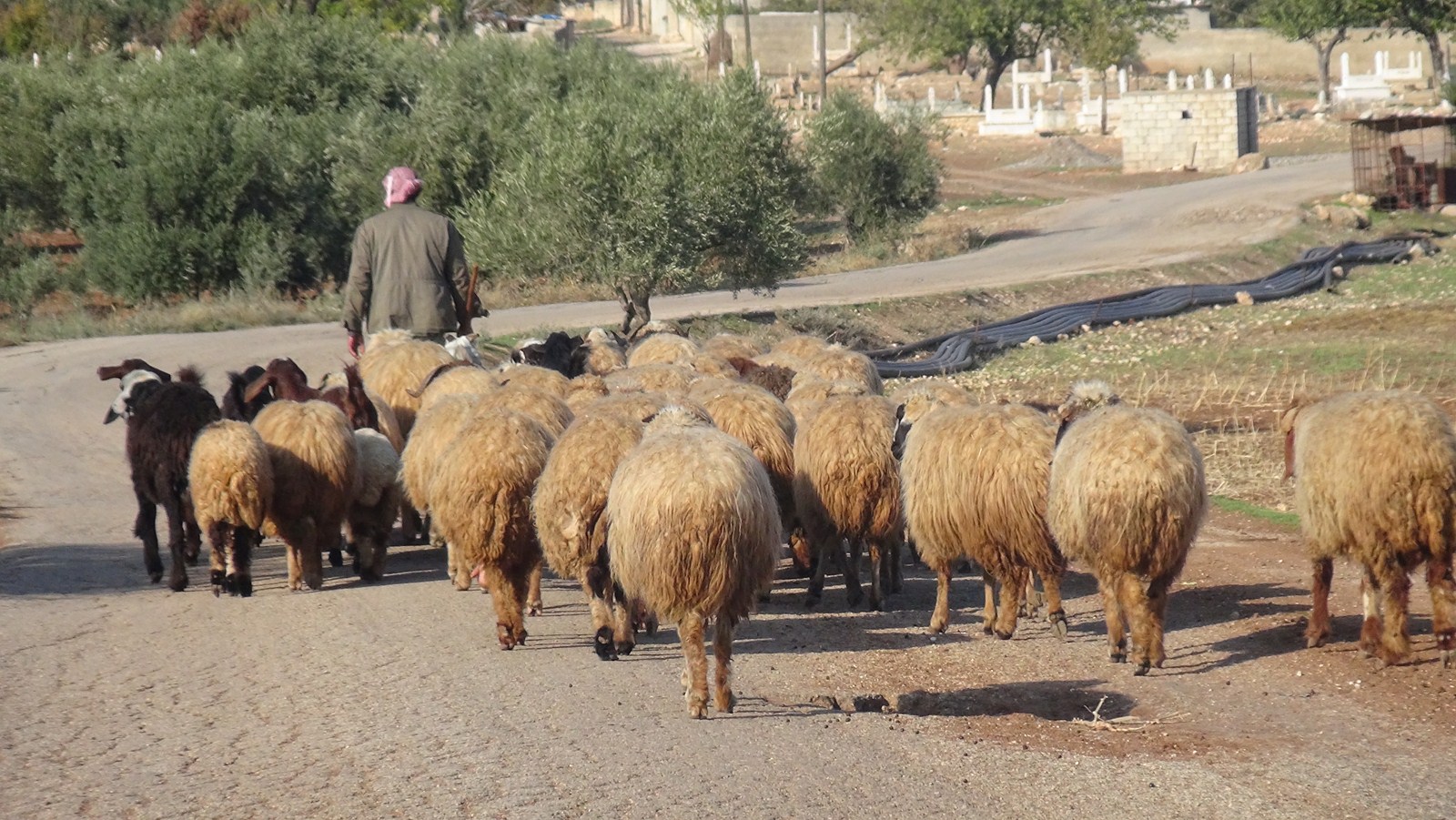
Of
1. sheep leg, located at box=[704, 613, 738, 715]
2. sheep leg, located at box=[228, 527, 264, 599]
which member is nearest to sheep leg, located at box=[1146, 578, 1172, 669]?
sheep leg, located at box=[704, 613, 738, 715]

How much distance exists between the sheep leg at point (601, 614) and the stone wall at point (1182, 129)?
169 ft

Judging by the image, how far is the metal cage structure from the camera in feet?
137

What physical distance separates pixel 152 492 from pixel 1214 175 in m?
48.8

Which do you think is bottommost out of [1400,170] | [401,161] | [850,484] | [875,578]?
[875,578]

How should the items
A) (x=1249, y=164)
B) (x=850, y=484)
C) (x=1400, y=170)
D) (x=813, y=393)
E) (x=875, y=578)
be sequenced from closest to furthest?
(x=850, y=484) → (x=875, y=578) → (x=813, y=393) → (x=1400, y=170) → (x=1249, y=164)

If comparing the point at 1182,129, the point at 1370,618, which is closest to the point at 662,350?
the point at 1370,618

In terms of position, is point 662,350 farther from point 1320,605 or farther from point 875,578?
point 1320,605

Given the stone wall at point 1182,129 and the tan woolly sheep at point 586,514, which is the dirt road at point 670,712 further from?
the stone wall at point 1182,129

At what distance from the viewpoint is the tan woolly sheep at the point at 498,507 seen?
29.7 ft

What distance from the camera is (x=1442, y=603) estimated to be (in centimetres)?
842

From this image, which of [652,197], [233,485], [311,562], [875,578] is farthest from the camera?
[652,197]

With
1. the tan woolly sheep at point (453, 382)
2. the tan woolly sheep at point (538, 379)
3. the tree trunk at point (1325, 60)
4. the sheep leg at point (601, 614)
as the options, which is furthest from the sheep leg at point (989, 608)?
the tree trunk at point (1325, 60)

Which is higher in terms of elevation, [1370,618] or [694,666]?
[694,666]

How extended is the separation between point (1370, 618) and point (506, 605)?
15.4 feet
